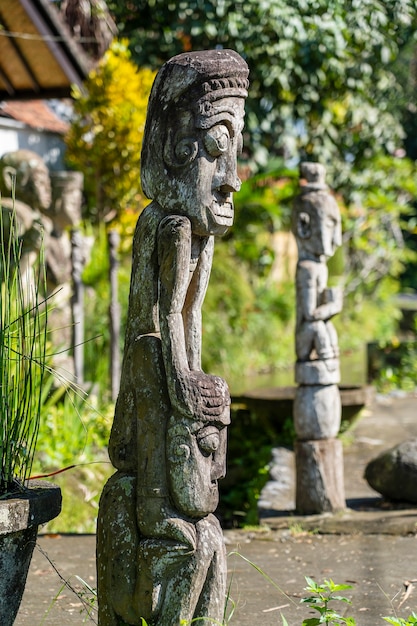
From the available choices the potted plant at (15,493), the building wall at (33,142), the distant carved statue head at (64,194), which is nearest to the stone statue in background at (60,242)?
the distant carved statue head at (64,194)

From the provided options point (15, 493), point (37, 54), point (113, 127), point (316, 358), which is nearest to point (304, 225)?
point (316, 358)

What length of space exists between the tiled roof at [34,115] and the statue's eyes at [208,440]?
903 cm

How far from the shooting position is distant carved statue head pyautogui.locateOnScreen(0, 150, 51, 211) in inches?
341

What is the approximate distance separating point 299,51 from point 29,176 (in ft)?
12.4

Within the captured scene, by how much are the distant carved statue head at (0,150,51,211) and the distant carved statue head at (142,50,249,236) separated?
17.3ft

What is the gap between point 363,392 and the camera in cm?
846

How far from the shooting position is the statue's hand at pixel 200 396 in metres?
3.33

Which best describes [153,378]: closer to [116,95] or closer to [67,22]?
[116,95]

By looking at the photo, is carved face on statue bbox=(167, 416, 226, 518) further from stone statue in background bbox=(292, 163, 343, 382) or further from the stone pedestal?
stone statue in background bbox=(292, 163, 343, 382)

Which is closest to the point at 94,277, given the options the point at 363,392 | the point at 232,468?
the point at 232,468

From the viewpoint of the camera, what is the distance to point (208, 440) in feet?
11.0

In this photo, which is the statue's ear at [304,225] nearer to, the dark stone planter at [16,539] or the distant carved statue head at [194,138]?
the distant carved statue head at [194,138]

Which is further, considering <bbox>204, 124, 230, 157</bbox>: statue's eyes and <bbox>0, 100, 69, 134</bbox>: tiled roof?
<bbox>0, 100, 69, 134</bbox>: tiled roof

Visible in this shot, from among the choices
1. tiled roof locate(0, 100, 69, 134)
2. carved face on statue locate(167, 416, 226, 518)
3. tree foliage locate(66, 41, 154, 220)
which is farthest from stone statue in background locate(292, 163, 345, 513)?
tiled roof locate(0, 100, 69, 134)
